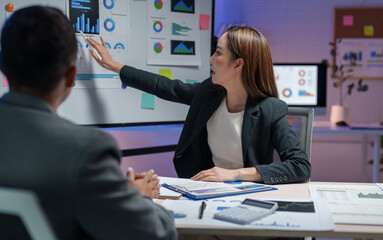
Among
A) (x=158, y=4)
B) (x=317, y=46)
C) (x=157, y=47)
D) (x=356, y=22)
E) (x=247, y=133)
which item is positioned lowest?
(x=247, y=133)

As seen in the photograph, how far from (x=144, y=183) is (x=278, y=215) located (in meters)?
0.39

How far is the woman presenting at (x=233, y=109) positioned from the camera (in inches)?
73.0

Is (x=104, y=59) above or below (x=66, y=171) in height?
above

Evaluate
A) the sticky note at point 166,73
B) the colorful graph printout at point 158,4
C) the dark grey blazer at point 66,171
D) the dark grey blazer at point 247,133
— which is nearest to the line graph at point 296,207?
the dark grey blazer at point 247,133

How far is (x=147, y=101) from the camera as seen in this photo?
93.6 inches

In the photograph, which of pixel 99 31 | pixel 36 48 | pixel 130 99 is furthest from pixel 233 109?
pixel 36 48

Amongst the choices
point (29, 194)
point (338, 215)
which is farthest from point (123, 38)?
point (29, 194)

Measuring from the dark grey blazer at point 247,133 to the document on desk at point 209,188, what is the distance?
0.11 m

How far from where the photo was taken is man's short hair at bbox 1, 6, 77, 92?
75cm

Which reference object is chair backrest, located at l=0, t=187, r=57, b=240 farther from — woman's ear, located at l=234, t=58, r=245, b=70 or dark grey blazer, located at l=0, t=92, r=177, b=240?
woman's ear, located at l=234, t=58, r=245, b=70

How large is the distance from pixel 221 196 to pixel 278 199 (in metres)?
0.18

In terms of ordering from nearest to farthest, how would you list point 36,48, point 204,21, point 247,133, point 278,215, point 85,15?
point 36,48
point 278,215
point 247,133
point 85,15
point 204,21

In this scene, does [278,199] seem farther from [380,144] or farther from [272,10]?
[272,10]

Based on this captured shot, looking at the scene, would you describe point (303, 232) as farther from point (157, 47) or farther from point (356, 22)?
point (356, 22)
